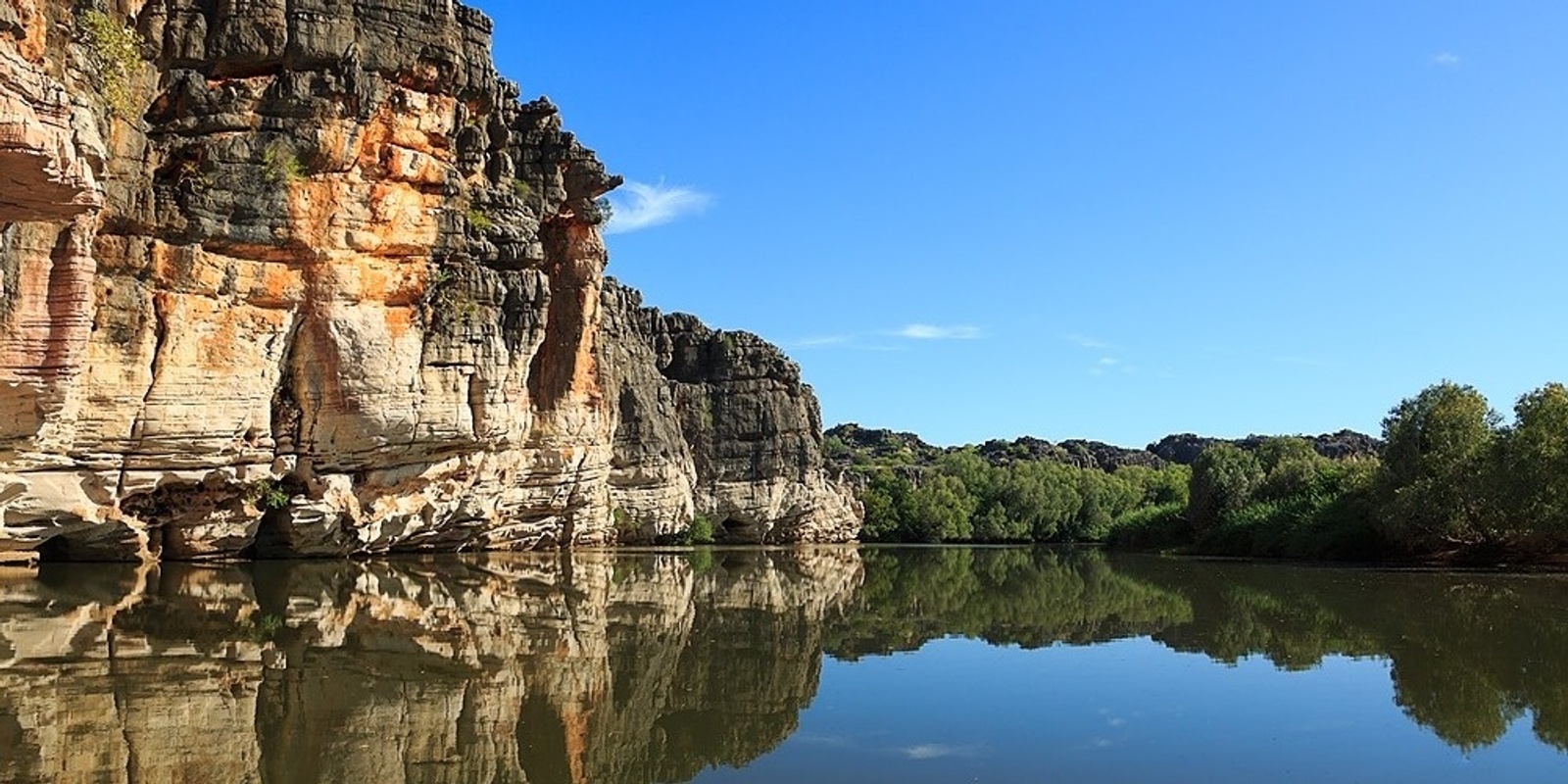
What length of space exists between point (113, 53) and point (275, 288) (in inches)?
280

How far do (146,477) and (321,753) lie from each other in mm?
22881

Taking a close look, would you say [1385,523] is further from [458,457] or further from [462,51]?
[462,51]

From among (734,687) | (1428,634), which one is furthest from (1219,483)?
(734,687)

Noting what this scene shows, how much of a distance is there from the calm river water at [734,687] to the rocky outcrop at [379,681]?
2.1 inches

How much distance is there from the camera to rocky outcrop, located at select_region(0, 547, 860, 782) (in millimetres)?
9852

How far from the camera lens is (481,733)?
10.9m

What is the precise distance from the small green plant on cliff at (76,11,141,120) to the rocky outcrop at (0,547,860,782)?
39.7 ft

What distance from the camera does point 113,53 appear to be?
28.4m

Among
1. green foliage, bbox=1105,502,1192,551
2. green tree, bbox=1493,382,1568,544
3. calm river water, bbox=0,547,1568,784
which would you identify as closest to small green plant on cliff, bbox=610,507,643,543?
calm river water, bbox=0,547,1568,784

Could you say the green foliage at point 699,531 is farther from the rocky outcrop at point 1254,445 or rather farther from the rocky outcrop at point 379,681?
the rocky outcrop at point 1254,445

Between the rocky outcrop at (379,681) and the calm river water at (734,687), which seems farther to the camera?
the calm river water at (734,687)

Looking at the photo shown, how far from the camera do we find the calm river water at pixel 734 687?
33.4 feet

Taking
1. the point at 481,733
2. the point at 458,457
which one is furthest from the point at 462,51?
the point at 481,733

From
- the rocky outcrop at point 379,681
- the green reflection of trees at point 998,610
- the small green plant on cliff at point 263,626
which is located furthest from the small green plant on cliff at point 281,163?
the green reflection of trees at point 998,610
